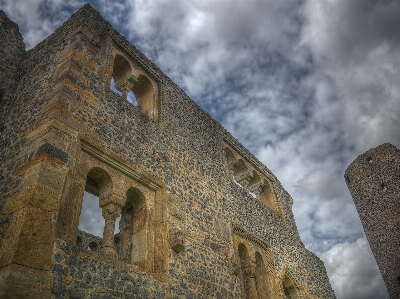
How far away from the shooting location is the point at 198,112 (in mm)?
10305

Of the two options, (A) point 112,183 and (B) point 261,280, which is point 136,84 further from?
(B) point 261,280

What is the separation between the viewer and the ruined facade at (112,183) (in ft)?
14.2

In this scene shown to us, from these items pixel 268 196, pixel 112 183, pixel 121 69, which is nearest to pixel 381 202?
pixel 268 196

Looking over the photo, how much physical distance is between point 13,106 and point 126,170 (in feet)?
10.1

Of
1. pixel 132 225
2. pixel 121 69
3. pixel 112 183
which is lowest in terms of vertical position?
pixel 132 225

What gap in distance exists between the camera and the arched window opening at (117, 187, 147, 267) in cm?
590

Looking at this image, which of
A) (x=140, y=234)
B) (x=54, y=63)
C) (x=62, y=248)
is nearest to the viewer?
(x=62, y=248)

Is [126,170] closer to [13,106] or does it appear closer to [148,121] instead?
[148,121]

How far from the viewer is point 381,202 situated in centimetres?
2189

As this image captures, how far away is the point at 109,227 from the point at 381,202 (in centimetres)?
2173

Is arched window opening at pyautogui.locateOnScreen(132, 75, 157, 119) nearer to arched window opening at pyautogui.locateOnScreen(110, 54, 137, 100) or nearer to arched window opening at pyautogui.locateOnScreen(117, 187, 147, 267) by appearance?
arched window opening at pyautogui.locateOnScreen(110, 54, 137, 100)

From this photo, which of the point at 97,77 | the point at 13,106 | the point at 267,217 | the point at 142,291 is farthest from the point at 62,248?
the point at 267,217

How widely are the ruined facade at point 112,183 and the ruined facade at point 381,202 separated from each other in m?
13.7

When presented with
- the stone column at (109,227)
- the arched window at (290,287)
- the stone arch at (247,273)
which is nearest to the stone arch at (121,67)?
the stone column at (109,227)
